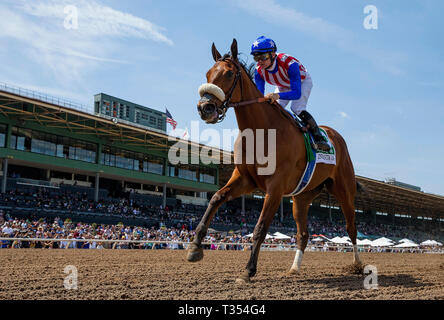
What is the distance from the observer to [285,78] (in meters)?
6.48

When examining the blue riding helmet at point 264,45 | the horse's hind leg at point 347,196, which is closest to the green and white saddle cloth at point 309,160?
the horse's hind leg at point 347,196

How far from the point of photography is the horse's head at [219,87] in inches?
199

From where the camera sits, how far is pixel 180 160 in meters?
45.4

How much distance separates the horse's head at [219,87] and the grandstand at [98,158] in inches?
832

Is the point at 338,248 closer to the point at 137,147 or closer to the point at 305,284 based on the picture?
the point at 137,147

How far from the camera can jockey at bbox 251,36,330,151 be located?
616 centimetres

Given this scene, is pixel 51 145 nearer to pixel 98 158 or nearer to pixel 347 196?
pixel 98 158

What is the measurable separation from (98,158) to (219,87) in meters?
37.2

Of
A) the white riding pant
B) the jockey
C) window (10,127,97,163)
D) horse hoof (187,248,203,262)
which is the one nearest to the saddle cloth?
the jockey

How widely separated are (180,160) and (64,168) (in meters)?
12.3

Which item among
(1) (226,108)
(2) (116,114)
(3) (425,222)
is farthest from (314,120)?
(3) (425,222)

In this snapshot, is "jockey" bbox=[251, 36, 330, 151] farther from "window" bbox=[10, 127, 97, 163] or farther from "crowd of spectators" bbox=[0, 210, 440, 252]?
"window" bbox=[10, 127, 97, 163]

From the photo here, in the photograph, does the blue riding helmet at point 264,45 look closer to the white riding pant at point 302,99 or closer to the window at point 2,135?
the white riding pant at point 302,99

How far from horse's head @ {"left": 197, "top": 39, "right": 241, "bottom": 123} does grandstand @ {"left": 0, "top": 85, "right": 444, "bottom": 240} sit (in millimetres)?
21145
